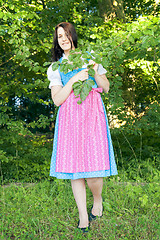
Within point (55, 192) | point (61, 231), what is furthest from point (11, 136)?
point (61, 231)

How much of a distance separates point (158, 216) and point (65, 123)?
4.14 feet

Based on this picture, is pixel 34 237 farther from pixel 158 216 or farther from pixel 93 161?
pixel 158 216

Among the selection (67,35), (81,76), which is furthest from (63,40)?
(81,76)

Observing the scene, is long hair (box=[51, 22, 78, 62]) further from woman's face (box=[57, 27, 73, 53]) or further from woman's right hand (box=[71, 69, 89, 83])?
woman's right hand (box=[71, 69, 89, 83])

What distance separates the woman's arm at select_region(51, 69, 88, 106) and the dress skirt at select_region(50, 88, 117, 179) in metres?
0.06

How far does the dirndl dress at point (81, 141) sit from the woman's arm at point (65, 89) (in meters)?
0.06

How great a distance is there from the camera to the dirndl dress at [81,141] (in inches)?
91.5

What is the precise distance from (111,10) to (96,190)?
431 cm

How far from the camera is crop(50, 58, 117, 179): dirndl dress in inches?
91.5

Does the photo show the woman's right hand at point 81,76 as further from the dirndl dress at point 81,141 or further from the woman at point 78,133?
the dirndl dress at point 81,141

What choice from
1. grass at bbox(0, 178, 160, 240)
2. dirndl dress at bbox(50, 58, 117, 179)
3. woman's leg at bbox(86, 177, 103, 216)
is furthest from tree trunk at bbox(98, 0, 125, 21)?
woman's leg at bbox(86, 177, 103, 216)

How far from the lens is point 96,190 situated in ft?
8.20

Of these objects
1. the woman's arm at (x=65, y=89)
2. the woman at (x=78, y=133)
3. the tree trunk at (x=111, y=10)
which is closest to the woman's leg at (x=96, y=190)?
the woman at (x=78, y=133)

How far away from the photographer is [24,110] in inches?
416
